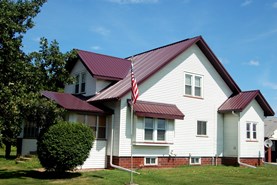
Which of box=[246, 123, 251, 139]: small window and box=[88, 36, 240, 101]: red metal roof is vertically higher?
box=[88, 36, 240, 101]: red metal roof

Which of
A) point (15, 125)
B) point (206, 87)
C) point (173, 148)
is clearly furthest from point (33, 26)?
point (206, 87)

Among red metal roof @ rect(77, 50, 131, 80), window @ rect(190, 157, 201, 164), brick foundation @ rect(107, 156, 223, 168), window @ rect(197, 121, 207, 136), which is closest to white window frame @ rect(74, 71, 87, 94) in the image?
red metal roof @ rect(77, 50, 131, 80)

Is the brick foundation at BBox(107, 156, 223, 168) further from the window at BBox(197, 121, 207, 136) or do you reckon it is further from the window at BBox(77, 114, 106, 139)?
the window at BBox(197, 121, 207, 136)

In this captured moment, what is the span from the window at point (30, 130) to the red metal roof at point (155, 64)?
15.0ft

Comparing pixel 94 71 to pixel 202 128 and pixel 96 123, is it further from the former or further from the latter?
pixel 202 128

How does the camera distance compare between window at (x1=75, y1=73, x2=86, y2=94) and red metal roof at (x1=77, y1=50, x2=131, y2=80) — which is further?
window at (x1=75, y1=73, x2=86, y2=94)

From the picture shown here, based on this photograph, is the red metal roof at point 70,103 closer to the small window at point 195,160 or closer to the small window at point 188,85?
the small window at point 188,85

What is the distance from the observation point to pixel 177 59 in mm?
24922

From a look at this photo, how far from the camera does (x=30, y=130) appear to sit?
Answer: 24.8m

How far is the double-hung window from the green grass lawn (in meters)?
2.16

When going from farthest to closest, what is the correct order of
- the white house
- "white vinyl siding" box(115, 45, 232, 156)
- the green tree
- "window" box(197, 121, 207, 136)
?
"window" box(197, 121, 207, 136) < "white vinyl siding" box(115, 45, 232, 156) < the white house < the green tree

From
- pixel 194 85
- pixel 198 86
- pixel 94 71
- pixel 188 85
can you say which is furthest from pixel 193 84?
pixel 94 71

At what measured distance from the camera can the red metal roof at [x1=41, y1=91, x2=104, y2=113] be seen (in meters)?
20.5

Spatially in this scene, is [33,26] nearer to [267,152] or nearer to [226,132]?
[226,132]
